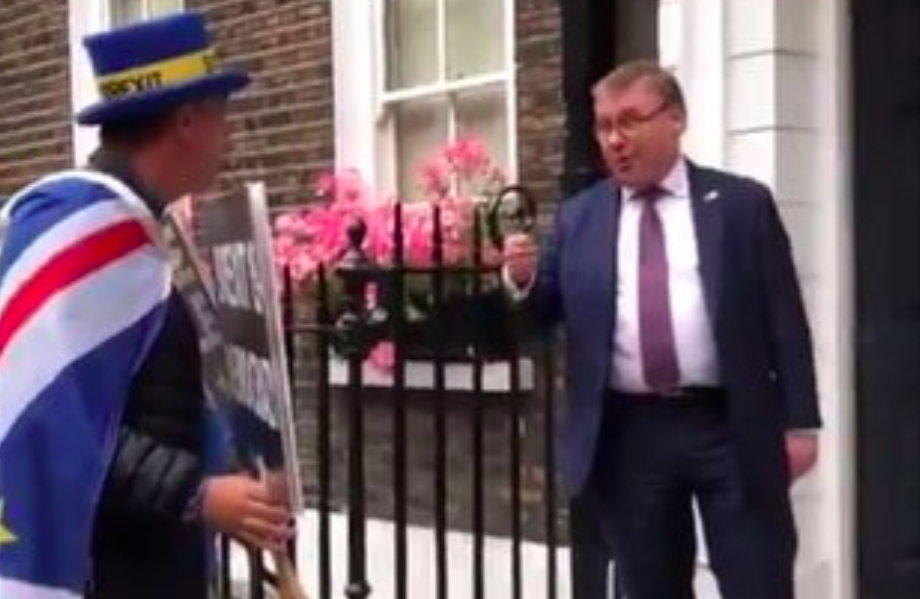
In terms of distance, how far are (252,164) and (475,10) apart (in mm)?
1626

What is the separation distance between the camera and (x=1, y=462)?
3.77 metres

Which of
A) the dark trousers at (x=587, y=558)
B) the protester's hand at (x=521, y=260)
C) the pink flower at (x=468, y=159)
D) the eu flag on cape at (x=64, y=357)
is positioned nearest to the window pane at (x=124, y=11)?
the pink flower at (x=468, y=159)

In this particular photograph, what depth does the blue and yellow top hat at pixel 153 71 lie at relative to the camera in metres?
3.87

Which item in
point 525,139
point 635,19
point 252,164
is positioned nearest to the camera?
point 635,19

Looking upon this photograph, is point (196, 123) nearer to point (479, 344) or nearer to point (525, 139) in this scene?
point (479, 344)

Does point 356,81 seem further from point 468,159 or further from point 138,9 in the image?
point 138,9

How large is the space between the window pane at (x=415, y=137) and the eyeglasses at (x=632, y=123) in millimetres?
3483

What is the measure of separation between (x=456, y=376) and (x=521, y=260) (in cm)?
272

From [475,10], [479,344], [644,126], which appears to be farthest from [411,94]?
[644,126]

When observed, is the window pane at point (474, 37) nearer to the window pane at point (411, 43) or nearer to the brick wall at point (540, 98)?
the window pane at point (411, 43)

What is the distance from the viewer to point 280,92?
9766 mm

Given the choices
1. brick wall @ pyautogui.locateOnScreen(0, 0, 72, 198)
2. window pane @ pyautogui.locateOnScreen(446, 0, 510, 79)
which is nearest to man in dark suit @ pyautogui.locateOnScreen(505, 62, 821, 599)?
window pane @ pyautogui.locateOnScreen(446, 0, 510, 79)

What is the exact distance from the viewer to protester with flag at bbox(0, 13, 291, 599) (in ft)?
12.2

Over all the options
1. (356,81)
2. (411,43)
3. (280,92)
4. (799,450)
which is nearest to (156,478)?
(799,450)
